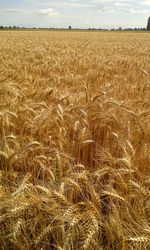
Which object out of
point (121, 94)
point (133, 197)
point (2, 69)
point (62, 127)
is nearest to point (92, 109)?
point (62, 127)

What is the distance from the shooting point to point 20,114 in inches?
111

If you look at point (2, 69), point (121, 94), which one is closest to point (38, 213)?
point (121, 94)

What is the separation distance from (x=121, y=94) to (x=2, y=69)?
277cm

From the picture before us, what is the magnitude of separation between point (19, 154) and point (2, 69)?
4.14 metres

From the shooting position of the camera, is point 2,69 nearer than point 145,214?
No

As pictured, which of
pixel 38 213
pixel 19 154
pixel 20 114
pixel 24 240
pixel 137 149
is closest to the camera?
pixel 24 240

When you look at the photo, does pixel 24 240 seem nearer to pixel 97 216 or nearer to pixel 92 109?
pixel 97 216

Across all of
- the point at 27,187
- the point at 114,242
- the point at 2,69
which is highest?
the point at 2,69

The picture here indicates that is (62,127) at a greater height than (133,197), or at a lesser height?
greater

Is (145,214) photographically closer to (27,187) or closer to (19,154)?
(27,187)

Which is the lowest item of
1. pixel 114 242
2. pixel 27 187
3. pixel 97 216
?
pixel 114 242

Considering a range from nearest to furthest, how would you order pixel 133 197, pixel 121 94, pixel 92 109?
pixel 133 197 → pixel 92 109 → pixel 121 94

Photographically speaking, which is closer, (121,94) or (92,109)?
(92,109)

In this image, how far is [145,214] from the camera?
5.28 feet
